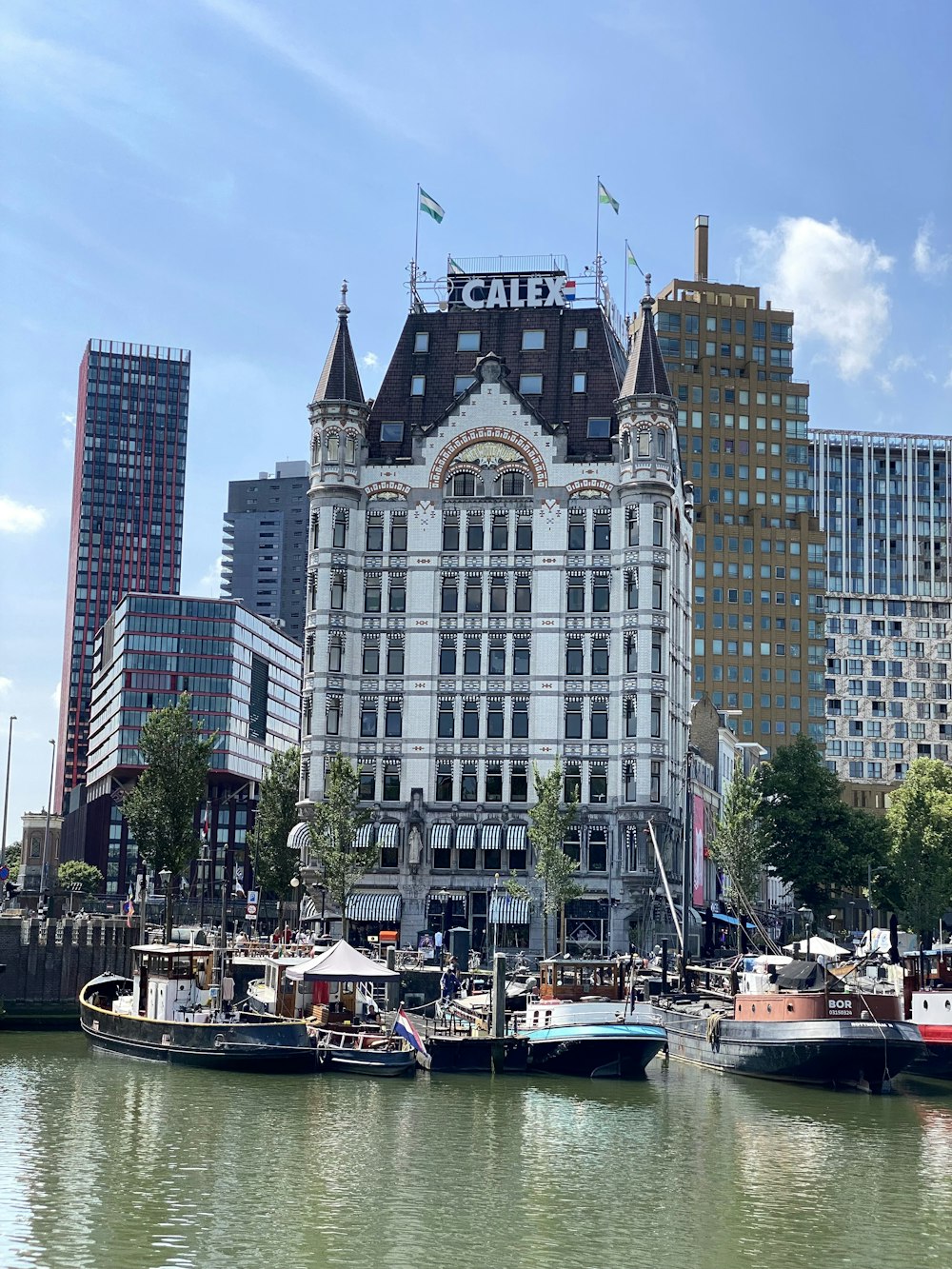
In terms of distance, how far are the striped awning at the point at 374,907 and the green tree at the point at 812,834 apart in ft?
107

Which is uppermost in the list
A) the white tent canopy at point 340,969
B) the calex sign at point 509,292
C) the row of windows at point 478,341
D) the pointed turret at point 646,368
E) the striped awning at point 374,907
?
the calex sign at point 509,292

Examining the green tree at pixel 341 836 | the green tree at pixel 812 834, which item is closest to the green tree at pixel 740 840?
the green tree at pixel 812 834

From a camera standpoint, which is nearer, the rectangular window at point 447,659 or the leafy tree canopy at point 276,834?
the rectangular window at point 447,659

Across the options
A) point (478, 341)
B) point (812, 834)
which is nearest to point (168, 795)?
point (478, 341)

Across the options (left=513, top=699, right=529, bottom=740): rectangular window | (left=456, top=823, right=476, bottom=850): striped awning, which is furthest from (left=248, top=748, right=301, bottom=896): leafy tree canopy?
(left=513, top=699, right=529, bottom=740): rectangular window

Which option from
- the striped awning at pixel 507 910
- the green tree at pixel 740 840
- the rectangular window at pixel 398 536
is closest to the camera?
the striped awning at pixel 507 910

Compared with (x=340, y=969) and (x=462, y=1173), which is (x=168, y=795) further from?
(x=462, y=1173)

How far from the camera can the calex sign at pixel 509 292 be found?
451 ft

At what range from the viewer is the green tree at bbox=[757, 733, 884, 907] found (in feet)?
456

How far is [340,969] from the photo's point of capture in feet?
242

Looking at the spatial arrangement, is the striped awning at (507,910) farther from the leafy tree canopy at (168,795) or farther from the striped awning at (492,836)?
the leafy tree canopy at (168,795)

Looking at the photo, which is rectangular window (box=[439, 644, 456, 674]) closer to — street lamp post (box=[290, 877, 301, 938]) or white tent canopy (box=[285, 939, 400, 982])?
street lamp post (box=[290, 877, 301, 938])

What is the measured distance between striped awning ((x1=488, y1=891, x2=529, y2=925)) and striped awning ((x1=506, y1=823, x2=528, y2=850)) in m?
3.50

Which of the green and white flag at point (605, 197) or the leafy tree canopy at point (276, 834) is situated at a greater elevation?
the green and white flag at point (605, 197)
